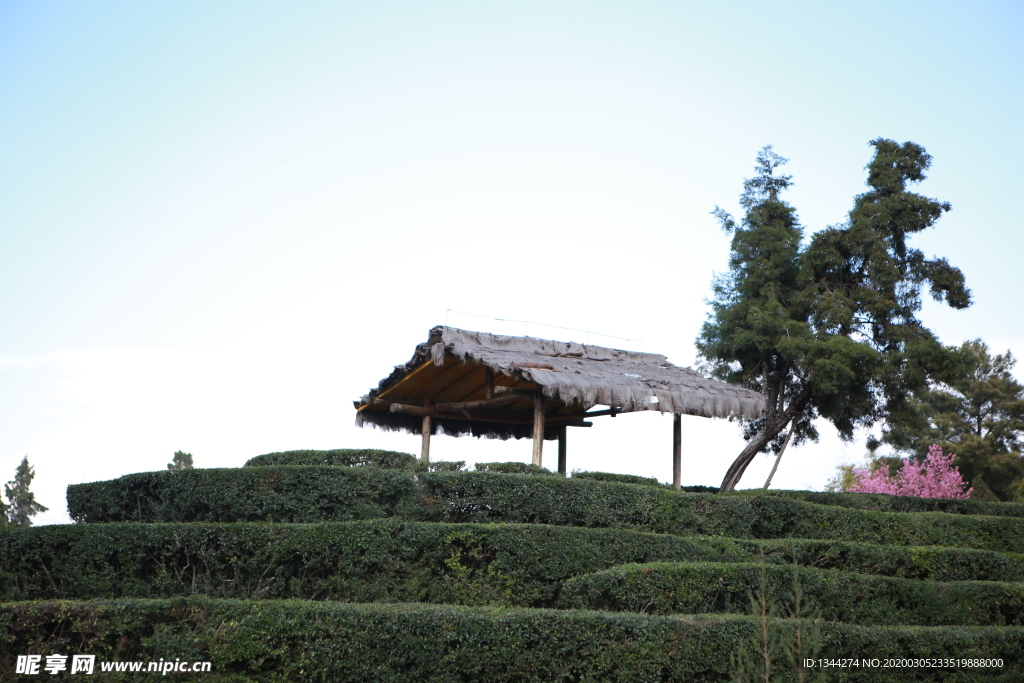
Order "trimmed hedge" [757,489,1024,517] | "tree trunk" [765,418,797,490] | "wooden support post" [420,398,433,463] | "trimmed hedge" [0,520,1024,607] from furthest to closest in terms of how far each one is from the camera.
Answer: "tree trunk" [765,418,797,490] → "wooden support post" [420,398,433,463] → "trimmed hedge" [757,489,1024,517] → "trimmed hedge" [0,520,1024,607]

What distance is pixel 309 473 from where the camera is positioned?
10.3 metres

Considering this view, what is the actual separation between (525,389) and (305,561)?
7.18 meters

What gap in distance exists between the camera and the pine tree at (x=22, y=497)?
90.5ft

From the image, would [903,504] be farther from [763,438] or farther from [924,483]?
[924,483]

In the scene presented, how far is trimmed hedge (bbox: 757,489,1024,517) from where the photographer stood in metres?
15.4

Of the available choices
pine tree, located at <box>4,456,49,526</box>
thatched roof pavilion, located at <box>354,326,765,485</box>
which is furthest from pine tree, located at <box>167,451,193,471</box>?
thatched roof pavilion, located at <box>354,326,765,485</box>

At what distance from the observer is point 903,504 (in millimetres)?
15422

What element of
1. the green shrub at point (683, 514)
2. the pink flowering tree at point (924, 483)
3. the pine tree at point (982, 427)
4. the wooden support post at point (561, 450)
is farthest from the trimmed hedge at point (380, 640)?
the pine tree at point (982, 427)

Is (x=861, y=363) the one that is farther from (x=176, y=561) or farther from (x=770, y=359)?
(x=176, y=561)

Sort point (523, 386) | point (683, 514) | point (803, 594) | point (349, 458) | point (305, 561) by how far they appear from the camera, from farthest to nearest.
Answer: point (523, 386) < point (349, 458) < point (683, 514) < point (305, 561) < point (803, 594)

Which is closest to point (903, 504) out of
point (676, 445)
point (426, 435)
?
point (676, 445)

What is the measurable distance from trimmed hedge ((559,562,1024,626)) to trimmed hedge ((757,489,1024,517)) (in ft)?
18.6

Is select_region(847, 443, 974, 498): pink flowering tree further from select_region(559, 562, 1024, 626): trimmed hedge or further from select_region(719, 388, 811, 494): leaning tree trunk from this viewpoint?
select_region(559, 562, 1024, 626): trimmed hedge

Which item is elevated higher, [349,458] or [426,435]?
[426,435]
